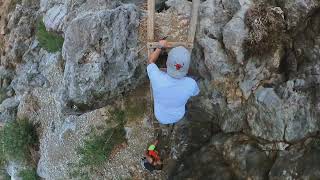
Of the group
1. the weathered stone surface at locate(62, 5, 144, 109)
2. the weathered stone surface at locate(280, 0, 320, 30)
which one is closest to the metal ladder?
the weathered stone surface at locate(62, 5, 144, 109)

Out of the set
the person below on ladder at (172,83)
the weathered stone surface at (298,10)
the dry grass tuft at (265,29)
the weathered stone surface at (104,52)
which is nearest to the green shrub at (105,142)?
the weathered stone surface at (104,52)

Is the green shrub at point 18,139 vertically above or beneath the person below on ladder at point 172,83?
beneath

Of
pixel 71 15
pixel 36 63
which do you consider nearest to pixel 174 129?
pixel 71 15

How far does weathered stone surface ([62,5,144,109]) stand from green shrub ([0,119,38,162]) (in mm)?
4092

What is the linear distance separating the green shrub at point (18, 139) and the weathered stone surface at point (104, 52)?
4092 mm

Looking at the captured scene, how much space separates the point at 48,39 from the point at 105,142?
4.06 metres

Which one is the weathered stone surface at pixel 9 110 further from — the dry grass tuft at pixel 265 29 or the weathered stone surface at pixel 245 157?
the dry grass tuft at pixel 265 29

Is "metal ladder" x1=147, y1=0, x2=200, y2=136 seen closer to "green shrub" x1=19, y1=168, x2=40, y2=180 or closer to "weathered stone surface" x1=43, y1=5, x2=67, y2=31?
"weathered stone surface" x1=43, y1=5, x2=67, y2=31

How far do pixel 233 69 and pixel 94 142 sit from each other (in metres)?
4.01

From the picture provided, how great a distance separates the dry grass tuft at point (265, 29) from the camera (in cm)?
895

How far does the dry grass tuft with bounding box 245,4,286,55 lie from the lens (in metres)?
8.95

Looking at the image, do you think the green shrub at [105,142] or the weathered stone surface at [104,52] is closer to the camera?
the weathered stone surface at [104,52]

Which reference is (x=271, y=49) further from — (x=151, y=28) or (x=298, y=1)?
(x=151, y=28)

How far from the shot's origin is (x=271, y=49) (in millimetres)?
9070
